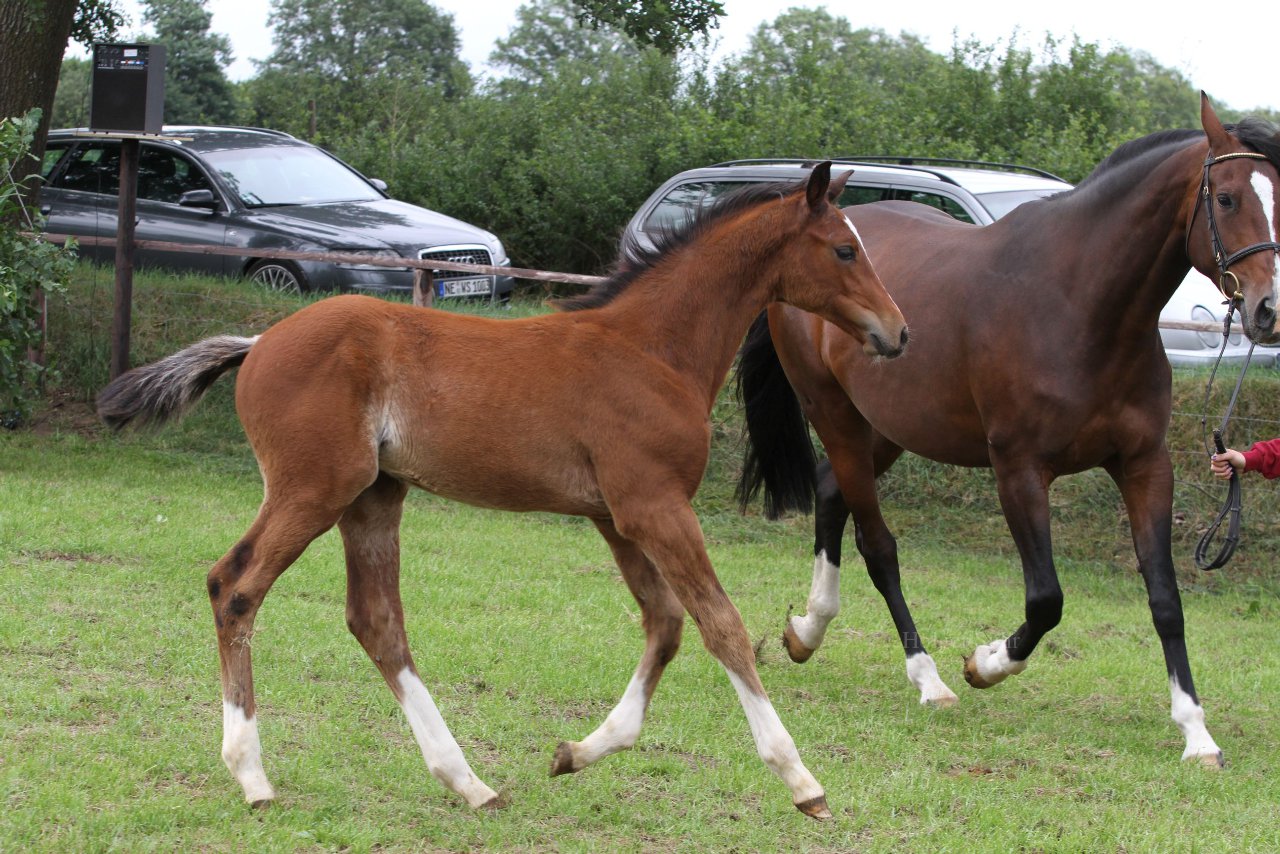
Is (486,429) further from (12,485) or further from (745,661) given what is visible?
(12,485)

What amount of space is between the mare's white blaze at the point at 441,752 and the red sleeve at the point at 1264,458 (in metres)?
3.29

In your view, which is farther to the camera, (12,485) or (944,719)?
(12,485)

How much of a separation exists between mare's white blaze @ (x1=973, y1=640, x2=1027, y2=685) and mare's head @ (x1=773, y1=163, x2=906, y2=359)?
1.83 m

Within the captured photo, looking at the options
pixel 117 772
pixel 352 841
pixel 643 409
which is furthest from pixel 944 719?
pixel 117 772

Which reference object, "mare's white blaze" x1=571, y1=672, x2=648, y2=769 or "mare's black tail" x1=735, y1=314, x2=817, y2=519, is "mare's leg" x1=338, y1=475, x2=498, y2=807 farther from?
"mare's black tail" x1=735, y1=314, x2=817, y2=519

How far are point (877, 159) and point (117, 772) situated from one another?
8386mm

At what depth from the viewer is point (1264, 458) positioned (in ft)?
17.8

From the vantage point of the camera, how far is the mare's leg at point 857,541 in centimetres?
621

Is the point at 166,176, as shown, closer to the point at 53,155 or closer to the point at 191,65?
the point at 53,155

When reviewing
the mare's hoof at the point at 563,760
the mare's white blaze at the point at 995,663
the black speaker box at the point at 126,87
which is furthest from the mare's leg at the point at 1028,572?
the black speaker box at the point at 126,87

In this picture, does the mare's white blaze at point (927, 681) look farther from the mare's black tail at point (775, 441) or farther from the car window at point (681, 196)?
the car window at point (681, 196)

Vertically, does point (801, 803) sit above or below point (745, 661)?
below

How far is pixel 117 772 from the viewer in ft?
14.3

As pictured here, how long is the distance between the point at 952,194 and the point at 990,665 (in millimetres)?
5145
